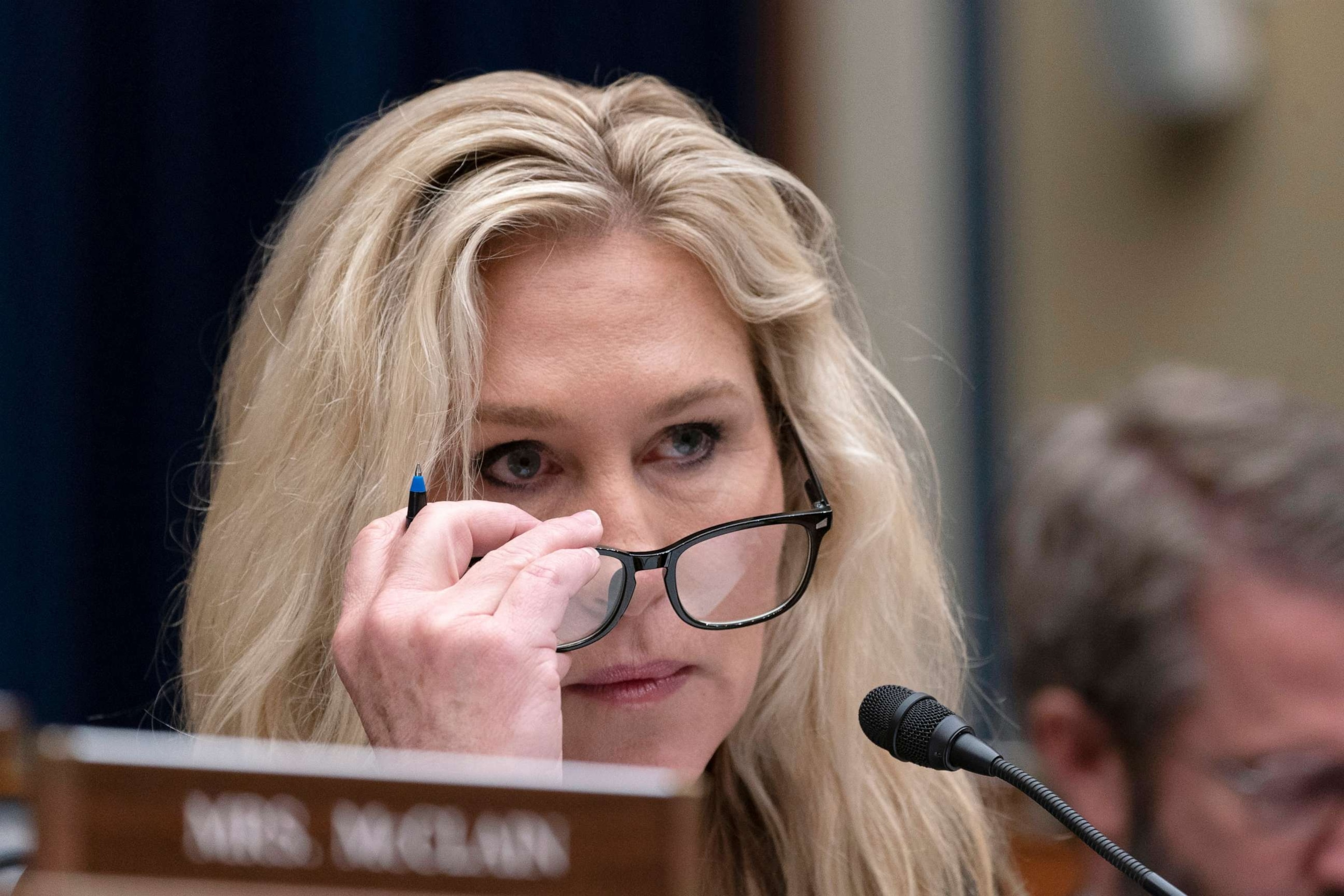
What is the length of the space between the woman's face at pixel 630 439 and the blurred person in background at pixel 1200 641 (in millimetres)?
524

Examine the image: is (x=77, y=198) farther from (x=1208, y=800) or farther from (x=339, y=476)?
(x=1208, y=800)

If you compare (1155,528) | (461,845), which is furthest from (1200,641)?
(461,845)

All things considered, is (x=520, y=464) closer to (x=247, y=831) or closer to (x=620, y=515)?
(x=620, y=515)

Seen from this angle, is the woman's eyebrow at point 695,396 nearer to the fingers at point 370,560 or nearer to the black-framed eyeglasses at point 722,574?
the black-framed eyeglasses at point 722,574

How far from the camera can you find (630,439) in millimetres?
984

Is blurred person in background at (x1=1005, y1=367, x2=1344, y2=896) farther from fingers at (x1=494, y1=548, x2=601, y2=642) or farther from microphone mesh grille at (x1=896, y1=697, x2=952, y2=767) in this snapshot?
fingers at (x1=494, y1=548, x2=601, y2=642)

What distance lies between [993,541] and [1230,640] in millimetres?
1289

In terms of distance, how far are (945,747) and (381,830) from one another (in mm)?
504

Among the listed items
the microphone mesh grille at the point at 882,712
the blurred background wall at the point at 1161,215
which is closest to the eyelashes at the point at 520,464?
the microphone mesh grille at the point at 882,712

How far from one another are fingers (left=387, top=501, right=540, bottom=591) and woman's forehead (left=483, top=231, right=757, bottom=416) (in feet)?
0.35

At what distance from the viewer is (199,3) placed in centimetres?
209

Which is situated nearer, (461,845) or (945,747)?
(461,845)

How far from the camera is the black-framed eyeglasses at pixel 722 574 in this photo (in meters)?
0.93

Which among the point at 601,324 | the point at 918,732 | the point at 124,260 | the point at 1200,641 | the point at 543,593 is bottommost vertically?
the point at 1200,641
